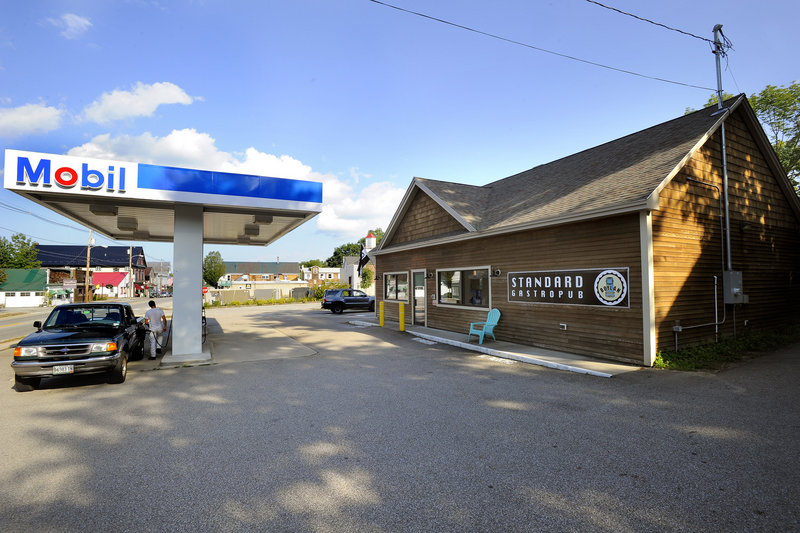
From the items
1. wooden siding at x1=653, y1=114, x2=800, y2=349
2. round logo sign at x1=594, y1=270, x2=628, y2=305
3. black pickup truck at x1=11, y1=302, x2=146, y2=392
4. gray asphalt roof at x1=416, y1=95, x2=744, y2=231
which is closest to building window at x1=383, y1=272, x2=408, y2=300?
gray asphalt roof at x1=416, y1=95, x2=744, y2=231

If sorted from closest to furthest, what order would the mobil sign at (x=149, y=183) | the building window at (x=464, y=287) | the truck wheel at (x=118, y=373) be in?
the truck wheel at (x=118, y=373), the mobil sign at (x=149, y=183), the building window at (x=464, y=287)

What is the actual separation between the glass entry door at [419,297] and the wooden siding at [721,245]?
881cm

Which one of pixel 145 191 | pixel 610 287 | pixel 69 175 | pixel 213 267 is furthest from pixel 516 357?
pixel 213 267

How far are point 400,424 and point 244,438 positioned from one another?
199 cm

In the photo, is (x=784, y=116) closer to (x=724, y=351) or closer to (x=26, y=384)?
(x=724, y=351)

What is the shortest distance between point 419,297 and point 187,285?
28.9 feet

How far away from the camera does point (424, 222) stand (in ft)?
53.1

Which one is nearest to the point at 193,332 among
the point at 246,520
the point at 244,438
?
the point at 244,438

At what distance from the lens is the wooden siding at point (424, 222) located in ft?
47.9

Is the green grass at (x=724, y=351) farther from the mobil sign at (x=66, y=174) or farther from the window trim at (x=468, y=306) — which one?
the mobil sign at (x=66, y=174)

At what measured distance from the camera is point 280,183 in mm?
10562

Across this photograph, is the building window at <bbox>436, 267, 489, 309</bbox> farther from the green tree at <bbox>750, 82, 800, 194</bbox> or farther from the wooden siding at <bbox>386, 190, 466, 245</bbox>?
the green tree at <bbox>750, 82, 800, 194</bbox>

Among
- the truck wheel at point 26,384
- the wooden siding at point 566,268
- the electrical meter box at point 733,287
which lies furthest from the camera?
the electrical meter box at point 733,287

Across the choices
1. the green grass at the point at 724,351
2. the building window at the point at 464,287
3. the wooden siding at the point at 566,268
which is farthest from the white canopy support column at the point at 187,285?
the green grass at the point at 724,351
